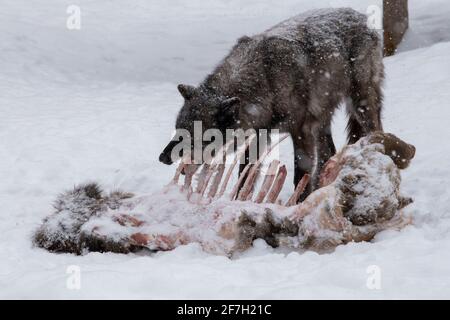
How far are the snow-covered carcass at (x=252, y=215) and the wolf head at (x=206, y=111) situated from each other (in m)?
0.90

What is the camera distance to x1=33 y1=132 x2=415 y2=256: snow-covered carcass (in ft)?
13.9

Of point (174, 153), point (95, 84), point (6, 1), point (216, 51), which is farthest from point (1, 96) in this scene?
point (6, 1)

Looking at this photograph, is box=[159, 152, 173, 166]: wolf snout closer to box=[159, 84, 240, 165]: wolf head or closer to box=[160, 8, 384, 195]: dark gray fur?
box=[160, 8, 384, 195]: dark gray fur

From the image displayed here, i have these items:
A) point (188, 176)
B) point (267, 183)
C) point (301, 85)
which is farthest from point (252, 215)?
point (301, 85)

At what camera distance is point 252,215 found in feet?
14.2

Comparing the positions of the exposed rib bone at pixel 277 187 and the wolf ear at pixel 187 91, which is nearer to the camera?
the exposed rib bone at pixel 277 187

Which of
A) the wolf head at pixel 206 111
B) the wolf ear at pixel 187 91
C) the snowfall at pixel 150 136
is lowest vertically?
the snowfall at pixel 150 136

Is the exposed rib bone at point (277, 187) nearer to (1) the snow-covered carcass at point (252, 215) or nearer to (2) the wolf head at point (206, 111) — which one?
(1) the snow-covered carcass at point (252, 215)

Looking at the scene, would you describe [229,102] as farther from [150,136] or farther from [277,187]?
[150,136]

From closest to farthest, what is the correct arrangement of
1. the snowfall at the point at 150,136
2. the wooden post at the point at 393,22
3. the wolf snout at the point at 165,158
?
the snowfall at the point at 150,136 → the wolf snout at the point at 165,158 → the wooden post at the point at 393,22

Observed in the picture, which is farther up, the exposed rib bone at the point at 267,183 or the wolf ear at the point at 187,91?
the wolf ear at the point at 187,91

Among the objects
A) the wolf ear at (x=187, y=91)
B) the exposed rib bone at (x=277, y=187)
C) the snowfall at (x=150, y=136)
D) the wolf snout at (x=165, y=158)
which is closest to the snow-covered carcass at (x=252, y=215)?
the exposed rib bone at (x=277, y=187)

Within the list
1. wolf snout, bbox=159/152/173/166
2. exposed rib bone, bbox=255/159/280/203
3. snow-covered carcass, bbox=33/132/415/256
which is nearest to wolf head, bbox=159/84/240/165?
wolf snout, bbox=159/152/173/166

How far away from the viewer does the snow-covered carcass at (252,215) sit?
4234 mm
